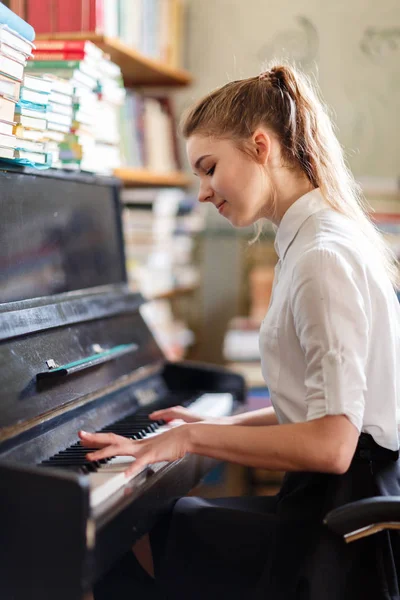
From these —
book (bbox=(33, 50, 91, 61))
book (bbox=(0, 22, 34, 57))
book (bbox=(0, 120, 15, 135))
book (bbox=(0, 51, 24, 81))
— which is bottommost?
book (bbox=(0, 120, 15, 135))

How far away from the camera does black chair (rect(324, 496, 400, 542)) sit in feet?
3.82

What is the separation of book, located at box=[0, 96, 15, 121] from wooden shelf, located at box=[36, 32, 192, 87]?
2.59 feet

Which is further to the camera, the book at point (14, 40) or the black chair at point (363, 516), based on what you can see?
the book at point (14, 40)

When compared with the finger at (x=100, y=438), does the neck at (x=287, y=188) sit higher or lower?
higher

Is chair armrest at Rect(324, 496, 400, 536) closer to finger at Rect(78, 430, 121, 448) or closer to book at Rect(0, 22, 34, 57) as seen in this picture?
finger at Rect(78, 430, 121, 448)

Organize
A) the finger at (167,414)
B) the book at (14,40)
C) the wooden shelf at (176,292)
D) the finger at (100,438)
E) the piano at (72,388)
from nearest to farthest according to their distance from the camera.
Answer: the piano at (72,388), the finger at (100,438), the book at (14,40), the finger at (167,414), the wooden shelf at (176,292)

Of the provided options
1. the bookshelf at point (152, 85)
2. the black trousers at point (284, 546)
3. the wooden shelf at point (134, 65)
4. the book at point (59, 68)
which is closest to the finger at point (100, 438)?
the black trousers at point (284, 546)

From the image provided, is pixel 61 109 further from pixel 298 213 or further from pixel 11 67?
pixel 298 213

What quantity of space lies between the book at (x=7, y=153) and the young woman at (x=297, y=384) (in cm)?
36

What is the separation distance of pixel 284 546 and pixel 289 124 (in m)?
0.77

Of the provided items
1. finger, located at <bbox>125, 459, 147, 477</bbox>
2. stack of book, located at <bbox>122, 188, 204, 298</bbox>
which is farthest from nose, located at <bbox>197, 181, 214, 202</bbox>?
stack of book, located at <bbox>122, 188, 204, 298</bbox>

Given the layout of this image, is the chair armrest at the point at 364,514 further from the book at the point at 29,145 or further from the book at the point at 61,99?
the book at the point at 61,99

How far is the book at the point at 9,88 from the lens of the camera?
147 cm

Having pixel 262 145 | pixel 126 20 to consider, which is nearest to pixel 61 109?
pixel 262 145
